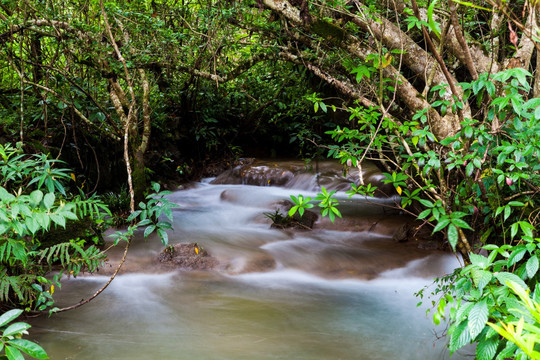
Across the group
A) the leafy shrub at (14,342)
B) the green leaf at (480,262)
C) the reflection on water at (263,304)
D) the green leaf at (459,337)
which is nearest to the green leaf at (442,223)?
the green leaf at (480,262)

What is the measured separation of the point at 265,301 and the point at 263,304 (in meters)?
0.09

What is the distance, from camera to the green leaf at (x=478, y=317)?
1.66 metres

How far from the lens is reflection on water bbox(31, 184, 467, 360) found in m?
3.52

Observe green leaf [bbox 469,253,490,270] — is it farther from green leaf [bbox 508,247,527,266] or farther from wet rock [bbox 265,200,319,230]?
wet rock [bbox 265,200,319,230]

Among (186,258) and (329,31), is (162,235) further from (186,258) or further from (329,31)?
(329,31)

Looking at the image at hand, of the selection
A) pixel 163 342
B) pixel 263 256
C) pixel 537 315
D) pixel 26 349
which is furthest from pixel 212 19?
pixel 537 315

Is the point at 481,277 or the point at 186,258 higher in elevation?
the point at 481,277

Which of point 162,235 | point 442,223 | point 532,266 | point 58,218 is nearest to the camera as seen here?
point 532,266

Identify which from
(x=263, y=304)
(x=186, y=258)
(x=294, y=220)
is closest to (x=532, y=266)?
(x=263, y=304)

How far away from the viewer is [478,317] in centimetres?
171

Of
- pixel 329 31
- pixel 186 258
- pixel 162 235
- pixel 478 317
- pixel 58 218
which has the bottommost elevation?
pixel 186 258

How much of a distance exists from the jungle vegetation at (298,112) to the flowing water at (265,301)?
1.45 ft

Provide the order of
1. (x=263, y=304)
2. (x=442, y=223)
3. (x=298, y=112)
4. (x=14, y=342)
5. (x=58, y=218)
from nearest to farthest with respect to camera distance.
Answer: (x=14, y=342) → (x=58, y=218) → (x=442, y=223) → (x=263, y=304) → (x=298, y=112)

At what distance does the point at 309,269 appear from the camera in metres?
5.55
